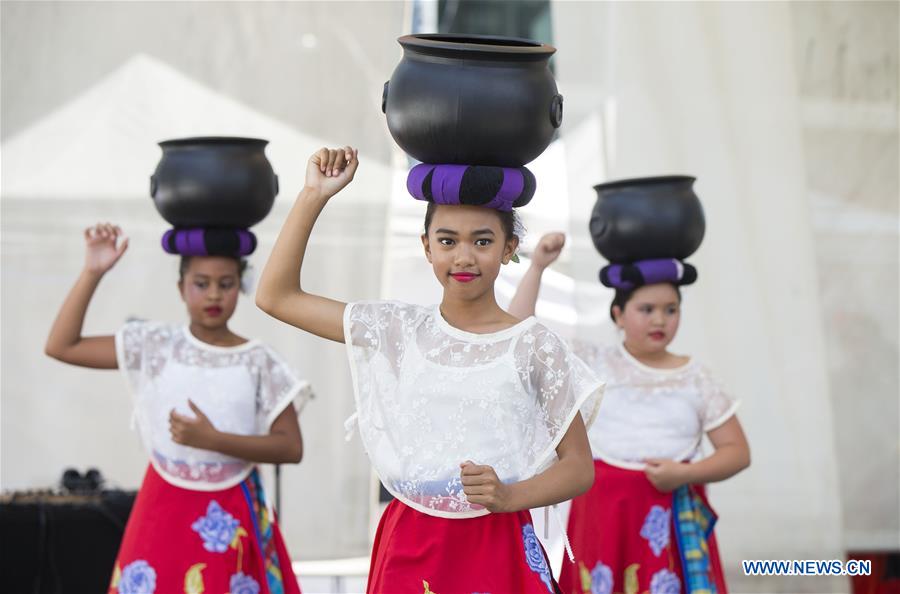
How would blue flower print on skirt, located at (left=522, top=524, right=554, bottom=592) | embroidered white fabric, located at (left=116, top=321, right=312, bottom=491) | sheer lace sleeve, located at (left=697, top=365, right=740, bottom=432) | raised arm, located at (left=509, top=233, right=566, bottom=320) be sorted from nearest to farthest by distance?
blue flower print on skirt, located at (left=522, top=524, right=554, bottom=592) → embroidered white fabric, located at (left=116, top=321, right=312, bottom=491) → raised arm, located at (left=509, top=233, right=566, bottom=320) → sheer lace sleeve, located at (left=697, top=365, right=740, bottom=432)

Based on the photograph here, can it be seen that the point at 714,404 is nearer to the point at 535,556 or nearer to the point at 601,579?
the point at 601,579

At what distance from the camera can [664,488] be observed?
3.23 metres

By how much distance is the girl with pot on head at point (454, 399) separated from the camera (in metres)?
2.16

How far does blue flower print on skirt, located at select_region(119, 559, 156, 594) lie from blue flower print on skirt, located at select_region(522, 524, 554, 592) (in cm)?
116

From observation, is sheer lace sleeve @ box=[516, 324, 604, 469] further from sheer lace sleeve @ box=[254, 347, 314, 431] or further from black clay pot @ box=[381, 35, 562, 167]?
sheer lace sleeve @ box=[254, 347, 314, 431]

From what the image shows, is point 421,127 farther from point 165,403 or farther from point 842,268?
point 842,268

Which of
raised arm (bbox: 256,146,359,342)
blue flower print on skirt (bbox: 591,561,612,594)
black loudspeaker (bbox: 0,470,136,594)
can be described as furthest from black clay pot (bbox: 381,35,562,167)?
black loudspeaker (bbox: 0,470,136,594)

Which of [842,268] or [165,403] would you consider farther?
[842,268]

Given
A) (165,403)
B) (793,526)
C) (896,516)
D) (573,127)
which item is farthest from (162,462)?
(896,516)

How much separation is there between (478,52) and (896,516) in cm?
362

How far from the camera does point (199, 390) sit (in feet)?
10.4

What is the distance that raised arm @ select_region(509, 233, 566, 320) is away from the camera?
3.25 m

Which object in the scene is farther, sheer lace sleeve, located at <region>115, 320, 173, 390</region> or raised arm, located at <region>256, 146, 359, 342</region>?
sheer lace sleeve, located at <region>115, 320, 173, 390</region>

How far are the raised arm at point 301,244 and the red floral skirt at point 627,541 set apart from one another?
1.33m
